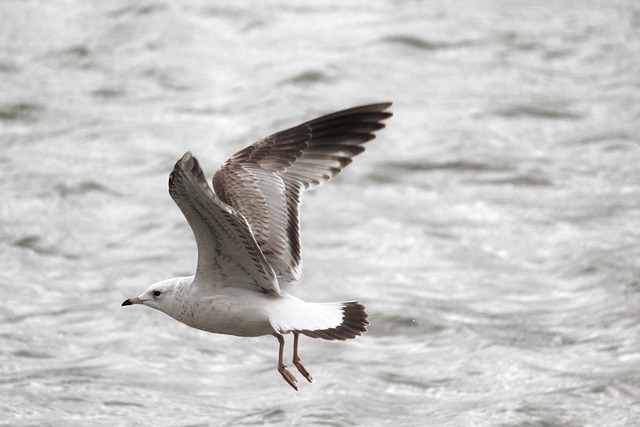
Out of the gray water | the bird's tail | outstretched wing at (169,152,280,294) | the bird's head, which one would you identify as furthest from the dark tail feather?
the gray water

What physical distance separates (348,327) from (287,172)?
1412mm

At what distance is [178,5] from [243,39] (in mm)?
1698

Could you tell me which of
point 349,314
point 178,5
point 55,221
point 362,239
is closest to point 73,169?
point 55,221

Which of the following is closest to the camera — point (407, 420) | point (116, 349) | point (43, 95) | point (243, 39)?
point (407, 420)

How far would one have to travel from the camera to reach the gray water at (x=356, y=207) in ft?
34.3

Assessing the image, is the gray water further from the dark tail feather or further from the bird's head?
the dark tail feather

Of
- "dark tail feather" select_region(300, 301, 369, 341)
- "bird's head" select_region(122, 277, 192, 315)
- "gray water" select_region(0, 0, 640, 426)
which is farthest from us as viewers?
"gray water" select_region(0, 0, 640, 426)

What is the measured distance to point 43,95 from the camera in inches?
651

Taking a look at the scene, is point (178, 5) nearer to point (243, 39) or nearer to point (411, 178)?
point (243, 39)

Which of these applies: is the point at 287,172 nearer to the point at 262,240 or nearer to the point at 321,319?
the point at 262,240

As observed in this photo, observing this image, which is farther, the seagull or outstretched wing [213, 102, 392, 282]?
outstretched wing [213, 102, 392, 282]

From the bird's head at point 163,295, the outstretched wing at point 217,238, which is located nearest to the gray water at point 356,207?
the bird's head at point 163,295

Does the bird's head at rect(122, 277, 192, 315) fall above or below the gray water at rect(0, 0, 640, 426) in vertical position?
above

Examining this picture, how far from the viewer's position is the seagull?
712 centimetres
